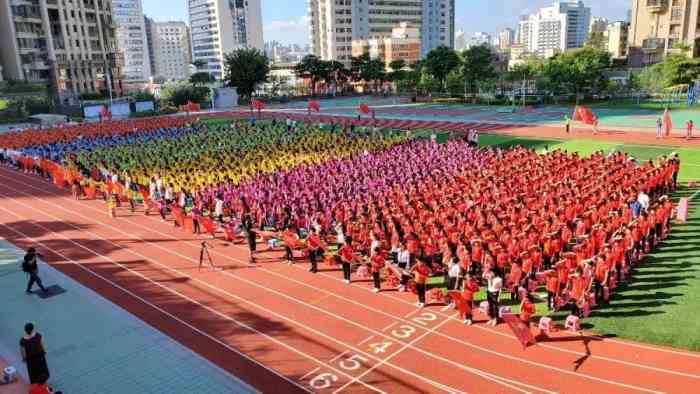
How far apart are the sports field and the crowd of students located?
65 cm

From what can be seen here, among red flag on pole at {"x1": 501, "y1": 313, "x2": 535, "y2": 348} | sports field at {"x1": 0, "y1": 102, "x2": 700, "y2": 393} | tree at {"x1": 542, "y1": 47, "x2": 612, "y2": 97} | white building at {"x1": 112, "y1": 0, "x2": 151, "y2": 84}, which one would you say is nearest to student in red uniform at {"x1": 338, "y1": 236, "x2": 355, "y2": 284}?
sports field at {"x1": 0, "y1": 102, "x2": 700, "y2": 393}

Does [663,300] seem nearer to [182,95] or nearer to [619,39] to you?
[182,95]

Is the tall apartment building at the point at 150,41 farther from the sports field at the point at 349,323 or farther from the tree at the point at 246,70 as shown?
the sports field at the point at 349,323

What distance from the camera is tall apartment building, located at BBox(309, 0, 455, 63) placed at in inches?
5561

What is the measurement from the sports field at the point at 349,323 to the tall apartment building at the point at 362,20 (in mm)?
129116

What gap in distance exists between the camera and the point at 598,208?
607 inches

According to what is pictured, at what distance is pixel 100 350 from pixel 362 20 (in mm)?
142598

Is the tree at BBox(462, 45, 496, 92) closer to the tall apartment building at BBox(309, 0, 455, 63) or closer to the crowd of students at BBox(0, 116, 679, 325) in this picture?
the crowd of students at BBox(0, 116, 679, 325)

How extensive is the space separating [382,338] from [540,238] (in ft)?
17.3

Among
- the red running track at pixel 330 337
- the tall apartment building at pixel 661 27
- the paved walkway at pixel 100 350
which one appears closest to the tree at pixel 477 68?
the tall apartment building at pixel 661 27

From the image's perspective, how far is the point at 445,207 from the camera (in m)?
16.7

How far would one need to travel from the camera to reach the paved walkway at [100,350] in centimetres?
969

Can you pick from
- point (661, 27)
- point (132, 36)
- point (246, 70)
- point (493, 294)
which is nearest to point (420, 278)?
point (493, 294)

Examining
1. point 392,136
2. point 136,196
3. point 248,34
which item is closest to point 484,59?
point 392,136
